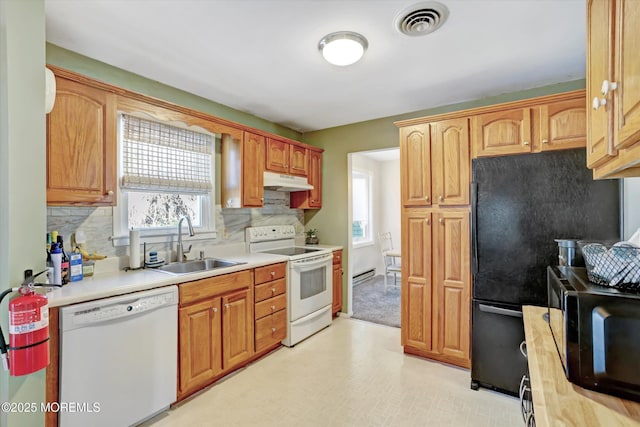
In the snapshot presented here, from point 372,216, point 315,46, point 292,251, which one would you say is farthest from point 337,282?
point 315,46

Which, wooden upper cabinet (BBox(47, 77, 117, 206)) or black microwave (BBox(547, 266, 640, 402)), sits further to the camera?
wooden upper cabinet (BBox(47, 77, 117, 206))

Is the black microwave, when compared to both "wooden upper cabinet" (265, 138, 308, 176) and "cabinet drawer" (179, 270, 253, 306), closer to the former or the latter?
"cabinet drawer" (179, 270, 253, 306)

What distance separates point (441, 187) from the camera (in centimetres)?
268

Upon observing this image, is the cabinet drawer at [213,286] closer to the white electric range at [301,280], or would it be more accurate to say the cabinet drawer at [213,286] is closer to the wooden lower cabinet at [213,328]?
the wooden lower cabinet at [213,328]

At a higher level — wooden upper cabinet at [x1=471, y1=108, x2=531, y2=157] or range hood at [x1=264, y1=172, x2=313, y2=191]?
wooden upper cabinet at [x1=471, y1=108, x2=531, y2=157]

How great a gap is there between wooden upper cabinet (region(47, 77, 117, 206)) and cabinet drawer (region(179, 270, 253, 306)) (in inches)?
31.6

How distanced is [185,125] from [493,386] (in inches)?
129

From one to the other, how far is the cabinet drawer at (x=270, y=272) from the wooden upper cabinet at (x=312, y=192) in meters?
1.20

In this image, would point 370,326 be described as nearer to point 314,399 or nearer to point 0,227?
point 314,399

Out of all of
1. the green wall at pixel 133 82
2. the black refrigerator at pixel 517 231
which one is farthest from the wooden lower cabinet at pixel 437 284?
the green wall at pixel 133 82

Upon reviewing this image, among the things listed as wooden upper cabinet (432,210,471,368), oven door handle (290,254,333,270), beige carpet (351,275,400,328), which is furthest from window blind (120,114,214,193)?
beige carpet (351,275,400,328)

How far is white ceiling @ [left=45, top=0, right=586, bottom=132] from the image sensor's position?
1727mm

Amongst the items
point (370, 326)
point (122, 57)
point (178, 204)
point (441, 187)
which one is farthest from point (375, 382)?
point (122, 57)

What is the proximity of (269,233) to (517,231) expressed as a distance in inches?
100
